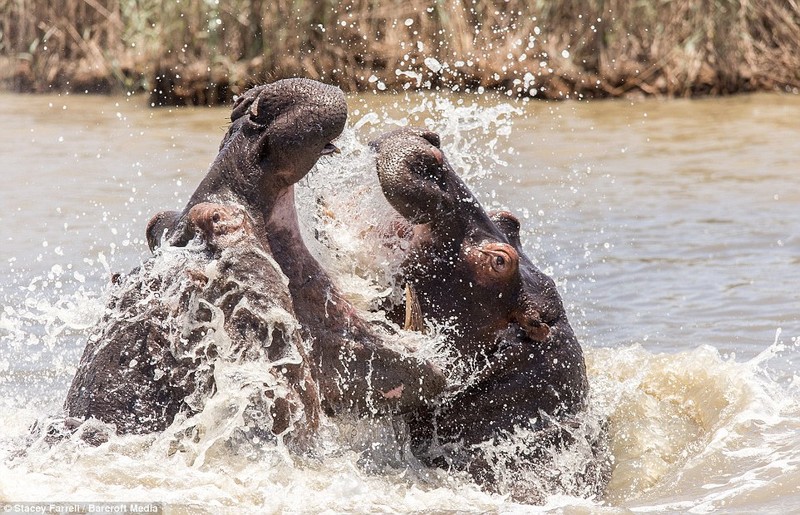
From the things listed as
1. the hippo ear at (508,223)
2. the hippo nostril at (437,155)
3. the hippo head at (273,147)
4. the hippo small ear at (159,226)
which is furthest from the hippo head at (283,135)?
the hippo ear at (508,223)

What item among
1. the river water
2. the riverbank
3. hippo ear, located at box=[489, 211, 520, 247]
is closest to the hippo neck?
the river water

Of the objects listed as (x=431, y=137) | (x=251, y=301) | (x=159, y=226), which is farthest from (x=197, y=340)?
(x=431, y=137)

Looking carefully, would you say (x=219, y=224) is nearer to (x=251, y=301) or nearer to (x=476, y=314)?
(x=251, y=301)

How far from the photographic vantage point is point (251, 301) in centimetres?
338

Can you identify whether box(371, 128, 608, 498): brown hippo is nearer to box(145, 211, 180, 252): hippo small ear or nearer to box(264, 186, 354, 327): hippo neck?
box(264, 186, 354, 327): hippo neck

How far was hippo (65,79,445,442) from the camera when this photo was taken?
3.40 metres

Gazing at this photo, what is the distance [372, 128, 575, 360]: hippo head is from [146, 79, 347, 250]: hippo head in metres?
0.34

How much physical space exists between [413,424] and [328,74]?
35.0 ft

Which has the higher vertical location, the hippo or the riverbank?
the hippo

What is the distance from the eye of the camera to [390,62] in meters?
14.4

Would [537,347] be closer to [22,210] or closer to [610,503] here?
[610,503]

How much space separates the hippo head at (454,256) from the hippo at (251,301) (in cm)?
32

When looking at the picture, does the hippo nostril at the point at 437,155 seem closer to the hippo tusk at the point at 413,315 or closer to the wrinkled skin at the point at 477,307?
the wrinkled skin at the point at 477,307

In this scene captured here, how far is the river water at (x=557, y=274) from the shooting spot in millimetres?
3820
